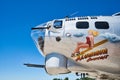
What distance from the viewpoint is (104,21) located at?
61.3 ft

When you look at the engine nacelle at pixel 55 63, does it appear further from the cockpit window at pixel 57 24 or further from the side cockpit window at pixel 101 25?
the side cockpit window at pixel 101 25

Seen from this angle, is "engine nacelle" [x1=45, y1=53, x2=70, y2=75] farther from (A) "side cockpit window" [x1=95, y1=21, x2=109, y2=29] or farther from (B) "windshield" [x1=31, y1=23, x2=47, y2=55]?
(A) "side cockpit window" [x1=95, y1=21, x2=109, y2=29]

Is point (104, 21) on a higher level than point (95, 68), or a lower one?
higher

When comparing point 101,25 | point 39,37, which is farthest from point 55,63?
point 101,25

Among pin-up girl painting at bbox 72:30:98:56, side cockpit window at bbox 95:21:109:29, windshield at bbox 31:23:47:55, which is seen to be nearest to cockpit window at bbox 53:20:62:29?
windshield at bbox 31:23:47:55

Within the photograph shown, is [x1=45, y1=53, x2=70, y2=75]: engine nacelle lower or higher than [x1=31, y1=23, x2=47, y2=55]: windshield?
lower

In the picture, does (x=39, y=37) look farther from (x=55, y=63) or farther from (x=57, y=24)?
(x=55, y=63)

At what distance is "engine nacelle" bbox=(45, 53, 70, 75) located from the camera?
59.0ft

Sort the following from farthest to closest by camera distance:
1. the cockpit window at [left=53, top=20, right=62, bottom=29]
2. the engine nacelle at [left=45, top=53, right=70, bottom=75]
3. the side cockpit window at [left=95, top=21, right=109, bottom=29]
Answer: the cockpit window at [left=53, top=20, right=62, bottom=29] → the side cockpit window at [left=95, top=21, right=109, bottom=29] → the engine nacelle at [left=45, top=53, right=70, bottom=75]

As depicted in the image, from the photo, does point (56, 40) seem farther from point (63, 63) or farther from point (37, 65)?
point (37, 65)

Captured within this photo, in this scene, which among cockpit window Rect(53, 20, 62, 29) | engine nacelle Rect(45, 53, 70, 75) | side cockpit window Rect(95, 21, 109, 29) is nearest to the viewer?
engine nacelle Rect(45, 53, 70, 75)

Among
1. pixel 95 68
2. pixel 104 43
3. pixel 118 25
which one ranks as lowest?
pixel 95 68

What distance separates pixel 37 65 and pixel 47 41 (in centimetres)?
274

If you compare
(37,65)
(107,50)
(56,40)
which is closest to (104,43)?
(107,50)
